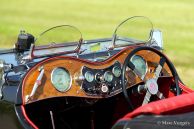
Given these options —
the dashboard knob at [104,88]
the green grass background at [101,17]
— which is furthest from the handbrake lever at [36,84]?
the green grass background at [101,17]

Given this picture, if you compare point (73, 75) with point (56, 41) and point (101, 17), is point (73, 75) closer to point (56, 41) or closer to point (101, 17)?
point (56, 41)

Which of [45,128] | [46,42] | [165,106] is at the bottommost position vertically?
[45,128]

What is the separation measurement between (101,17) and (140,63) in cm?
1274

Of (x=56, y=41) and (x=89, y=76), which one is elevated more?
(x=56, y=41)

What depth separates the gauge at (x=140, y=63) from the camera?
450cm

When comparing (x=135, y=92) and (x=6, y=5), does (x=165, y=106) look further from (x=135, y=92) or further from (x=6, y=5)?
(x=6, y=5)

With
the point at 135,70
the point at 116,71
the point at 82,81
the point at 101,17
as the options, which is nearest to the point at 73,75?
the point at 82,81

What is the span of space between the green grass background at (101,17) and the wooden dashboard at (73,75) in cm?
603

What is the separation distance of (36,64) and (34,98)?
26 cm

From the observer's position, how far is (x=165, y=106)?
3.39 metres

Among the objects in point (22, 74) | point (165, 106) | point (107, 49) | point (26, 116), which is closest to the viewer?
point (165, 106)

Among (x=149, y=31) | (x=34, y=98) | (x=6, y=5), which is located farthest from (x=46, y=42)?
(x=6, y=5)

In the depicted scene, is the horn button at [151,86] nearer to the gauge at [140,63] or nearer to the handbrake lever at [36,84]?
the gauge at [140,63]

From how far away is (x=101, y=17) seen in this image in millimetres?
17203
